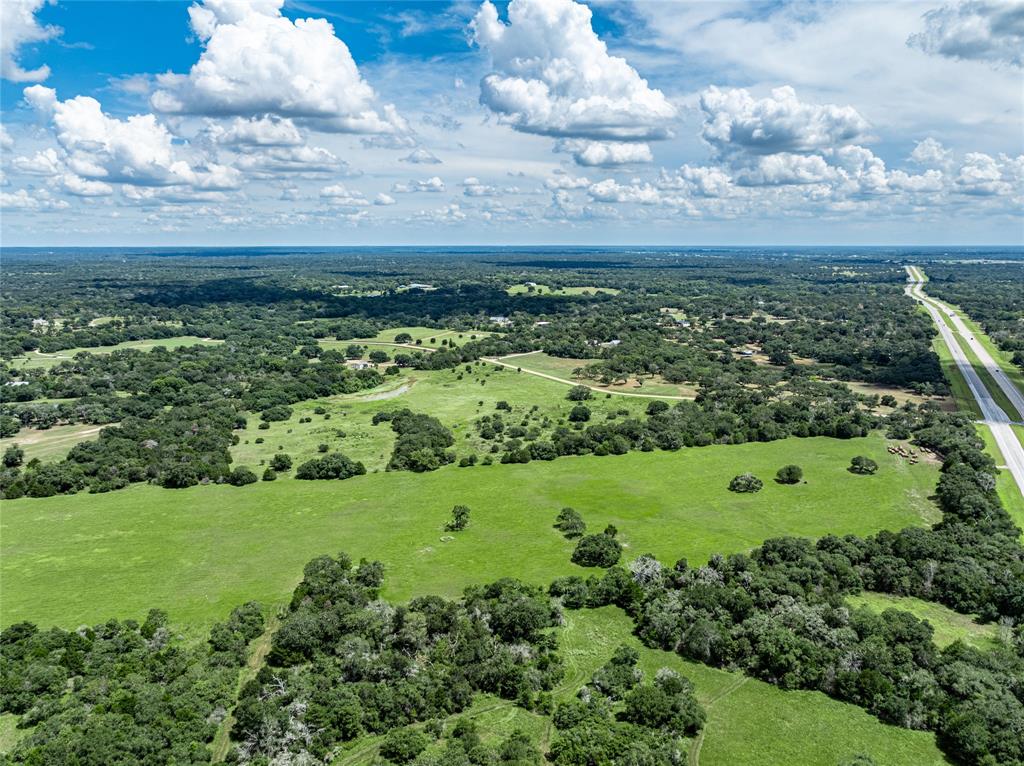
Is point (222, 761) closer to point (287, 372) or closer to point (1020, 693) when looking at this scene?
point (1020, 693)

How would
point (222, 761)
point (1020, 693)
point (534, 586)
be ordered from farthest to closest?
point (534, 586) < point (1020, 693) < point (222, 761)

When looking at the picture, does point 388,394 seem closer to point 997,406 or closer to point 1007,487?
point 1007,487

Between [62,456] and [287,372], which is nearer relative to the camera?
[62,456]

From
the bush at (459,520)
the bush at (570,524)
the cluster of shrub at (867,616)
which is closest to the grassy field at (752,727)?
the cluster of shrub at (867,616)

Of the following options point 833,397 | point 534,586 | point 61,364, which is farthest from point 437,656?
point 61,364

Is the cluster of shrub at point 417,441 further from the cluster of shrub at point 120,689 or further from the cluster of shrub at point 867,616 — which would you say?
the cluster of shrub at point 867,616

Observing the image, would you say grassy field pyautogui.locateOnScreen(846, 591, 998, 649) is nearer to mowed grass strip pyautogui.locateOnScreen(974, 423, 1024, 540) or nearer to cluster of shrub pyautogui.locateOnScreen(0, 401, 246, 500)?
mowed grass strip pyautogui.locateOnScreen(974, 423, 1024, 540)

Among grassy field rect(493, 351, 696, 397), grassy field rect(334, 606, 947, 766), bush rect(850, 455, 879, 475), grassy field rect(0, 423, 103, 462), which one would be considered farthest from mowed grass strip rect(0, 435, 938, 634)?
grassy field rect(493, 351, 696, 397)
